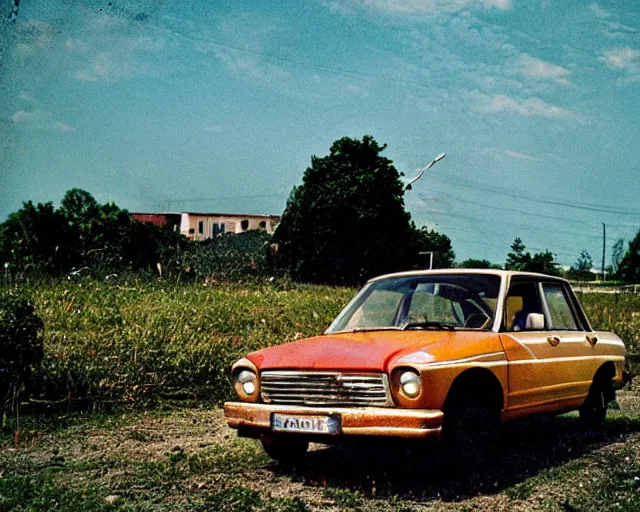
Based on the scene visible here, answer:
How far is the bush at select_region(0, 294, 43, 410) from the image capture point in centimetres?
1030

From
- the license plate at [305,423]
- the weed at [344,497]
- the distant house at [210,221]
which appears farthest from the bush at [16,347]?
the distant house at [210,221]

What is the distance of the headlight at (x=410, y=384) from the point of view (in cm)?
647

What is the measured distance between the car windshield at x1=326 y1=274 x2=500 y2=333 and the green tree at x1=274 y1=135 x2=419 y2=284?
3581cm

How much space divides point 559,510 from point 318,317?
42.3 feet

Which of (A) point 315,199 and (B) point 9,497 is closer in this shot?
(B) point 9,497

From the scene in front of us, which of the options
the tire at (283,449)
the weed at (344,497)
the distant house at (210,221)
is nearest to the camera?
the weed at (344,497)

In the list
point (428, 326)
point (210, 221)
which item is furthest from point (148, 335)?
point (210, 221)

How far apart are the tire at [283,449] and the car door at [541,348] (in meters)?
1.86

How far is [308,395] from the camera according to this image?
6875 millimetres

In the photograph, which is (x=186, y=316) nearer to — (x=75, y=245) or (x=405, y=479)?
(x=405, y=479)

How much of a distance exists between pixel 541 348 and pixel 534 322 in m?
0.27

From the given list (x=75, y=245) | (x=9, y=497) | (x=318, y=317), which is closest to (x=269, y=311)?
(x=318, y=317)

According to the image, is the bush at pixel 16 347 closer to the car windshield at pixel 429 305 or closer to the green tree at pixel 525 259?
the car windshield at pixel 429 305

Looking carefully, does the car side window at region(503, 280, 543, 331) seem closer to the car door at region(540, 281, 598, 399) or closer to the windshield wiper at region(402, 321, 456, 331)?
the car door at region(540, 281, 598, 399)
